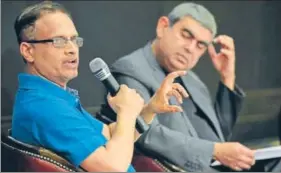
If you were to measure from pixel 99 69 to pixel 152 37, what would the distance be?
280mm

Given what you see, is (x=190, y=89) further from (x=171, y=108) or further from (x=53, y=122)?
(x=53, y=122)

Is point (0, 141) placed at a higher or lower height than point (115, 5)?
lower

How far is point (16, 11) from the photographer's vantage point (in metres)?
1.36

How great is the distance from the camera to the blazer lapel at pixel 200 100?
4.95 feet

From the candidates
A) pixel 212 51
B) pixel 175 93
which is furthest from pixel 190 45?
pixel 175 93

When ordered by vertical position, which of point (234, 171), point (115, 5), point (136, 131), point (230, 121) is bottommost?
point (234, 171)

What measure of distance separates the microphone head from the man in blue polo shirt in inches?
2.1

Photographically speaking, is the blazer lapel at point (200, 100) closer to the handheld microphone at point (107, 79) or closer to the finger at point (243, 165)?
the finger at point (243, 165)

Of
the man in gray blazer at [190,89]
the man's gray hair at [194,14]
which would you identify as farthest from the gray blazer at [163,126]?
the man's gray hair at [194,14]

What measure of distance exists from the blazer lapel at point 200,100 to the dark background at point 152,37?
3 centimetres

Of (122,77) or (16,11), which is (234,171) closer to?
(122,77)

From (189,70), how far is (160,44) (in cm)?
11

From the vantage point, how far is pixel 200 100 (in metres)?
1.52

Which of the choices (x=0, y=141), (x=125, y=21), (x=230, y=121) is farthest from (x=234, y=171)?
(x=0, y=141)
